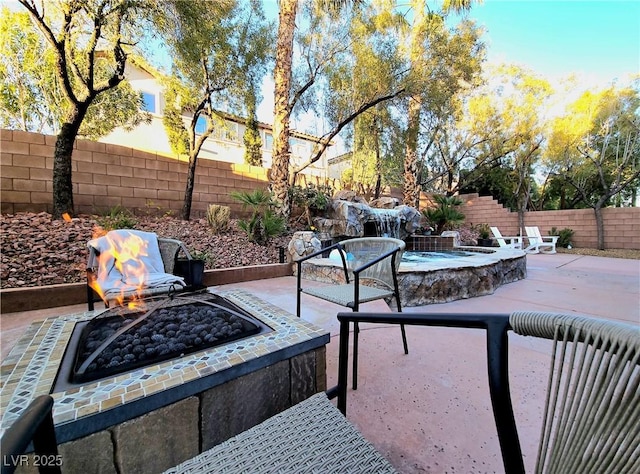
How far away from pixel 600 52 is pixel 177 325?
11647mm

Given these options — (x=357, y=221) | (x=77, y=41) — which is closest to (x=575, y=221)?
(x=357, y=221)

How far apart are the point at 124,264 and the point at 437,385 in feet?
8.40

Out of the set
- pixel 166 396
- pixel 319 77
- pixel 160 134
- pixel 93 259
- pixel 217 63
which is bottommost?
pixel 166 396

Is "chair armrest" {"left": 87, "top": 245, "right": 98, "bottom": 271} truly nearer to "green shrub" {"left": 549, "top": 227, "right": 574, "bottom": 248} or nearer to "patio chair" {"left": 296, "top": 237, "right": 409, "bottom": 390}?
"patio chair" {"left": 296, "top": 237, "right": 409, "bottom": 390}

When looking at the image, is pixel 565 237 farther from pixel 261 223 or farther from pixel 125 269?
pixel 125 269

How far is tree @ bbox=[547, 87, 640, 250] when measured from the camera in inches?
325

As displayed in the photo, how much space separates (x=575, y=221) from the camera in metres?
9.40

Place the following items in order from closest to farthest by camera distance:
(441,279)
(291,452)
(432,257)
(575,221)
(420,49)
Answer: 1. (291,452)
2. (441,279)
3. (432,257)
4. (420,49)
5. (575,221)

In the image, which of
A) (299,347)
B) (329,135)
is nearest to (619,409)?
(299,347)

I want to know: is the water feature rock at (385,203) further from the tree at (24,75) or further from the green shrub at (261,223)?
the tree at (24,75)

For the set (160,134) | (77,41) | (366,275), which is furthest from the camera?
(160,134)

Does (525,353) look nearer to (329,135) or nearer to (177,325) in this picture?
(177,325)

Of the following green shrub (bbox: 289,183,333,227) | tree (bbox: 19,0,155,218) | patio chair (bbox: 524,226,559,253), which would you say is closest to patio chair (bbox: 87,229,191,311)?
tree (bbox: 19,0,155,218)

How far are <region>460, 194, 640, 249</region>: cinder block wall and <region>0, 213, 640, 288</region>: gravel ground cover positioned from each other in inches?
364
